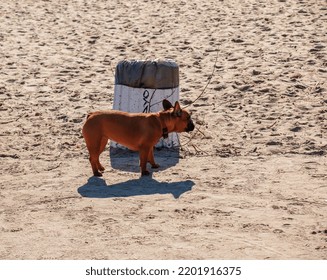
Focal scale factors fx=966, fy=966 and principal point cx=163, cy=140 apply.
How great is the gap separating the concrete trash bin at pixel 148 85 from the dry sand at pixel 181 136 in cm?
49

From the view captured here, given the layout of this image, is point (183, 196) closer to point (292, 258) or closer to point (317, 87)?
point (292, 258)

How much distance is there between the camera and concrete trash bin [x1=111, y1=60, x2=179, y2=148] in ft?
32.3

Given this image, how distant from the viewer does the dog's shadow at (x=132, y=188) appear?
27.6ft

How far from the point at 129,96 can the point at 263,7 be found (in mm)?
6142

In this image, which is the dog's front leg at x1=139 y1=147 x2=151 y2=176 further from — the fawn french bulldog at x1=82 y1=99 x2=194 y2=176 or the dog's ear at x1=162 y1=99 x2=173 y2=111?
the dog's ear at x1=162 y1=99 x2=173 y2=111

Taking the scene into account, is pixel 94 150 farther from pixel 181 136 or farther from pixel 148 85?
pixel 181 136

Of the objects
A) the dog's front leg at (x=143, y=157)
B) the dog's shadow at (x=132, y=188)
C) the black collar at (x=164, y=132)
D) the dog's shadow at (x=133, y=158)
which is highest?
the black collar at (x=164, y=132)

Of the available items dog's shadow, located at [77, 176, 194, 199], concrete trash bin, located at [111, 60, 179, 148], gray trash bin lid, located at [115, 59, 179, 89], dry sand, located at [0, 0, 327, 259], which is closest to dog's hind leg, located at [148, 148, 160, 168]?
dry sand, located at [0, 0, 327, 259]

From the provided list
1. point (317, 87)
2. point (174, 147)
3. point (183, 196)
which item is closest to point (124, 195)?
point (183, 196)

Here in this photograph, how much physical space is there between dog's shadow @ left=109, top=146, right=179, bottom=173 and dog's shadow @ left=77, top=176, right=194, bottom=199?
45 cm

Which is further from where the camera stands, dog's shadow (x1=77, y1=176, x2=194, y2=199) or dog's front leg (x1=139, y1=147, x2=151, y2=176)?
dog's front leg (x1=139, y1=147, x2=151, y2=176)

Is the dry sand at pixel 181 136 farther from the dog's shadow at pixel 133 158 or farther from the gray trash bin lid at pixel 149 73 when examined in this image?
the gray trash bin lid at pixel 149 73

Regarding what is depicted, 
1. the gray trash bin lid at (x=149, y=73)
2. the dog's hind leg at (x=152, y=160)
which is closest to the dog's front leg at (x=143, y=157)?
the dog's hind leg at (x=152, y=160)

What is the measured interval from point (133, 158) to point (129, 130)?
84cm
